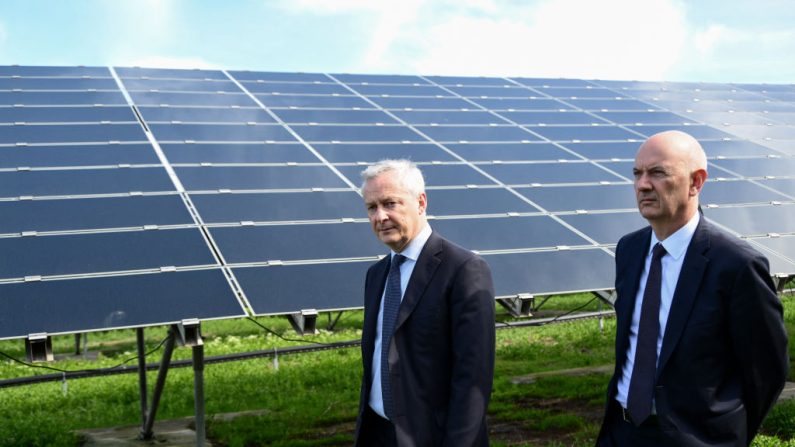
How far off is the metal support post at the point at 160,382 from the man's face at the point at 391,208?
385cm

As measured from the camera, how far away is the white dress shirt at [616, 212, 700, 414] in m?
4.20

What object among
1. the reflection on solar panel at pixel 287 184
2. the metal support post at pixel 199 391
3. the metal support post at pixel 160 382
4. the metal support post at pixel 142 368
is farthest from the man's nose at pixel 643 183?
the metal support post at pixel 142 368

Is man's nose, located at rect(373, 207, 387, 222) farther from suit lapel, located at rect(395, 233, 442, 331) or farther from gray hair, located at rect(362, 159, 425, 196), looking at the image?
suit lapel, located at rect(395, 233, 442, 331)

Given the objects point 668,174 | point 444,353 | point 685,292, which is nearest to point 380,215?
point 444,353

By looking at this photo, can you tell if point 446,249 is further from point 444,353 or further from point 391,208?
point 444,353

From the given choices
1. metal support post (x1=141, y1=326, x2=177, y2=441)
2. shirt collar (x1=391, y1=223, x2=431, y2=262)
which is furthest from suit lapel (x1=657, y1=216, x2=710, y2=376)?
metal support post (x1=141, y1=326, x2=177, y2=441)

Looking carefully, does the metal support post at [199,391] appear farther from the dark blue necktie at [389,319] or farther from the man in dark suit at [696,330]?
the man in dark suit at [696,330]

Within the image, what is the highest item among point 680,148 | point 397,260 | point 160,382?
point 680,148

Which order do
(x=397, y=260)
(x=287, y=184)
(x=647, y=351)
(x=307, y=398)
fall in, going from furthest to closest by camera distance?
1. (x=307, y=398)
2. (x=287, y=184)
3. (x=397, y=260)
4. (x=647, y=351)

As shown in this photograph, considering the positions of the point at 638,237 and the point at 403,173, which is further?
the point at 638,237

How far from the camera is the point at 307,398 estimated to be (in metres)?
13.9

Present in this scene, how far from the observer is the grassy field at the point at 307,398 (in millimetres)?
11016

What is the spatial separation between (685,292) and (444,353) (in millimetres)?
1210

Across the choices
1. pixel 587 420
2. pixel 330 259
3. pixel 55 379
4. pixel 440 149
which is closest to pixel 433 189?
pixel 440 149
